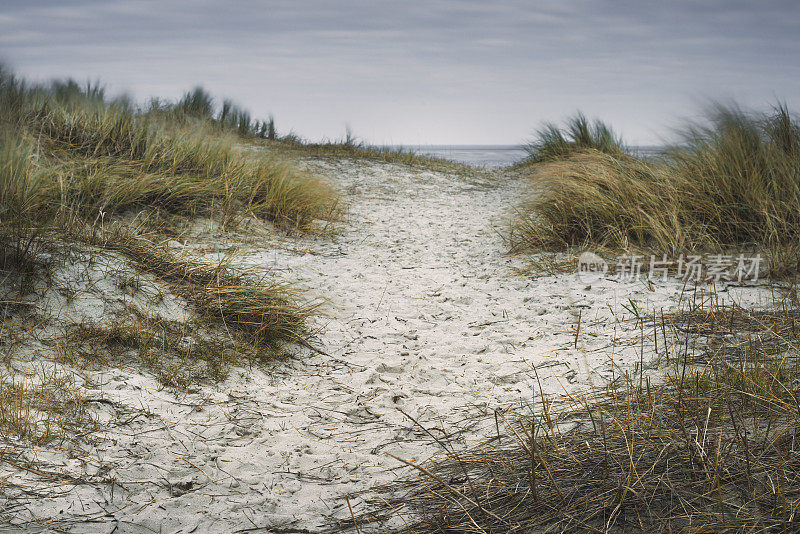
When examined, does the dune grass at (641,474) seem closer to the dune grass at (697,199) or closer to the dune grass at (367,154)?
the dune grass at (697,199)

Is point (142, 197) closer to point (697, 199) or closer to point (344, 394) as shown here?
point (344, 394)

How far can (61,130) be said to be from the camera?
15.9 feet

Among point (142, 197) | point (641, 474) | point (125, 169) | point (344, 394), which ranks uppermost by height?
point (125, 169)

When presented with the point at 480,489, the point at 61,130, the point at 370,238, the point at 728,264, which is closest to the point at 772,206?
the point at 728,264

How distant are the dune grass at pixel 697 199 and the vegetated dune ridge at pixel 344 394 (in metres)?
0.68

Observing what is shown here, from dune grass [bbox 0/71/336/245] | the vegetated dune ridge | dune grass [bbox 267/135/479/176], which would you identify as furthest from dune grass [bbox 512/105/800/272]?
dune grass [bbox 267/135/479/176]

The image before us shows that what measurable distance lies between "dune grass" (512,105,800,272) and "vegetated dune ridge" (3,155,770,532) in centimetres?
68

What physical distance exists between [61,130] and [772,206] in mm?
5879

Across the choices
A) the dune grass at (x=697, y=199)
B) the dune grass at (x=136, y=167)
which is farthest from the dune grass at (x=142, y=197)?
the dune grass at (x=697, y=199)

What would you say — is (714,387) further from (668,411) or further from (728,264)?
(728,264)

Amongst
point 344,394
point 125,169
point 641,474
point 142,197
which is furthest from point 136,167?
point 641,474

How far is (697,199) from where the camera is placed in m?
4.21

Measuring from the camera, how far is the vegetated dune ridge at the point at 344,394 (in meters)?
1.58

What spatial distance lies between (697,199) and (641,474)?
3500 mm
